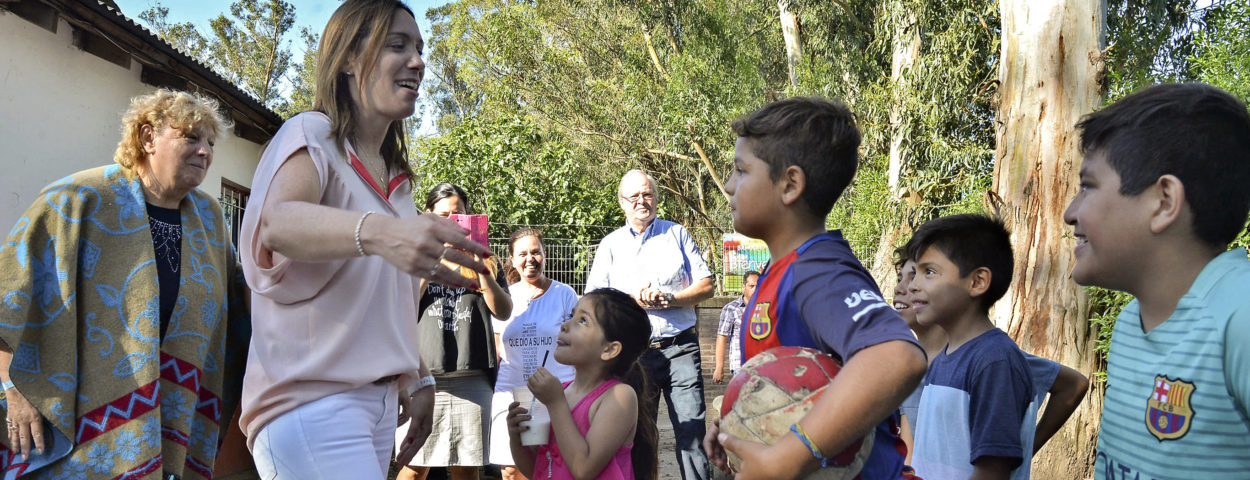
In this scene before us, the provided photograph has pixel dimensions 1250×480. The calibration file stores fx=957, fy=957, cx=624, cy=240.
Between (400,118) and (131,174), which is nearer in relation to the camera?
(400,118)

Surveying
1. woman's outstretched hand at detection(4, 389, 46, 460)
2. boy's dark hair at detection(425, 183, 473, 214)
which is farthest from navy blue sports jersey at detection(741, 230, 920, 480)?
boy's dark hair at detection(425, 183, 473, 214)

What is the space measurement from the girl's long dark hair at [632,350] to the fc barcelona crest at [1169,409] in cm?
247

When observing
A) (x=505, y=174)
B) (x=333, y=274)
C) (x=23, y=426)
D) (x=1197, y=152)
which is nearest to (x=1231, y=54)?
(x=1197, y=152)

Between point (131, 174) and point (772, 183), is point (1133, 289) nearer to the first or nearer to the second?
point (772, 183)

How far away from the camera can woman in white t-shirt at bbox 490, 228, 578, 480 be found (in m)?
5.99

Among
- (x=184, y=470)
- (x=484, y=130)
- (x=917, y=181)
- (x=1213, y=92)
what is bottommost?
(x=184, y=470)

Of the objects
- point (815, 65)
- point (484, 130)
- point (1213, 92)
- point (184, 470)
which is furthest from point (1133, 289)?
point (484, 130)

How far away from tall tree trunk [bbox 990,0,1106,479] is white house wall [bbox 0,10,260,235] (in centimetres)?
676

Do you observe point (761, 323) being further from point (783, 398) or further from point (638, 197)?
point (638, 197)

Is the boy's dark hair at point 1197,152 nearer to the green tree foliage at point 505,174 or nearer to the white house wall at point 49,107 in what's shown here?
the white house wall at point 49,107

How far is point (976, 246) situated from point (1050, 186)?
12.6 feet

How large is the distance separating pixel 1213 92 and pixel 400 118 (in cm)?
191

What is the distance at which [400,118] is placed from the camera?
2584 millimetres

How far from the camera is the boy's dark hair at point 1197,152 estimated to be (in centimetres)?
188
